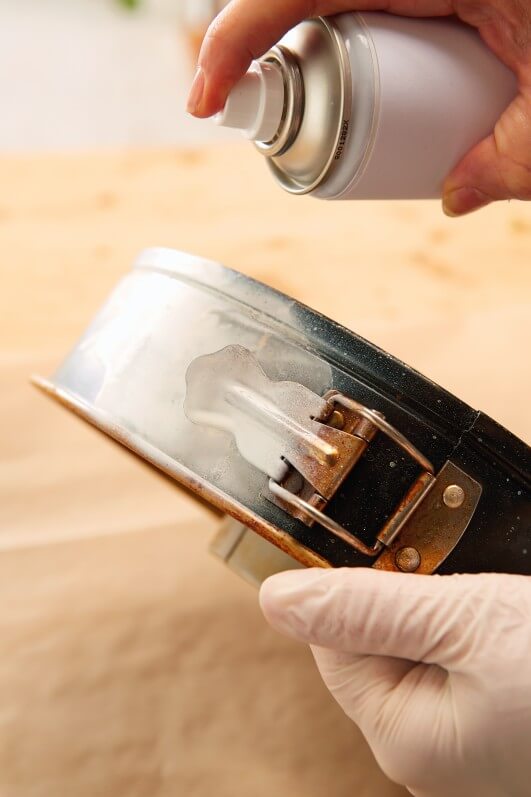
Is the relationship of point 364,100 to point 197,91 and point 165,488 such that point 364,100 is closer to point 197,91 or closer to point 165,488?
point 197,91

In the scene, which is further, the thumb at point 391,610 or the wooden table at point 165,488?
the wooden table at point 165,488

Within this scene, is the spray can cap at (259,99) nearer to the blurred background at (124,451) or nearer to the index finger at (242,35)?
the index finger at (242,35)

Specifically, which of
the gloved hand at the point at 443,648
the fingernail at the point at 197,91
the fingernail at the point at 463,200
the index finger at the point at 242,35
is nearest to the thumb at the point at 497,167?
the fingernail at the point at 463,200

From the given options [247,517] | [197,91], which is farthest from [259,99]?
[247,517]

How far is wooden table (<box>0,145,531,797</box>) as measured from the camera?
32.4 inches

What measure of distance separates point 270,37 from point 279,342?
0.29m

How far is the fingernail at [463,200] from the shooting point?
82cm

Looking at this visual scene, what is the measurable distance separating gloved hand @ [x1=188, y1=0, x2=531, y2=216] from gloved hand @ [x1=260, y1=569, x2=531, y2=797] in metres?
0.42

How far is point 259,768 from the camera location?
82cm

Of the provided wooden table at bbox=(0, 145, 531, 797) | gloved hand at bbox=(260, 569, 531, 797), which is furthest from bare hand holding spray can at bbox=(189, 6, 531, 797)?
wooden table at bbox=(0, 145, 531, 797)

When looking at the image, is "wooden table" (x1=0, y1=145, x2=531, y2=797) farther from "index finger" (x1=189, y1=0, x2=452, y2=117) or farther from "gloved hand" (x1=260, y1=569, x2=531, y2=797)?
"index finger" (x1=189, y1=0, x2=452, y2=117)

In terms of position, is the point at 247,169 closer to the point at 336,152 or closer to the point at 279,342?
the point at 336,152

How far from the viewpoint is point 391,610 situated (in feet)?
2.08

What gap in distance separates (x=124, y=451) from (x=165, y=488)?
0.26 feet
